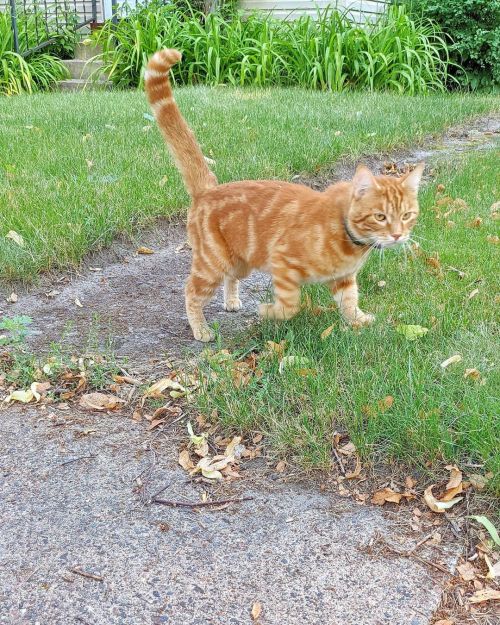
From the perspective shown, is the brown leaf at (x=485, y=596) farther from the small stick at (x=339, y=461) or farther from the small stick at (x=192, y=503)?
the small stick at (x=192, y=503)

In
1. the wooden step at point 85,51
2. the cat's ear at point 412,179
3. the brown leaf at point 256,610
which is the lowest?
the brown leaf at point 256,610

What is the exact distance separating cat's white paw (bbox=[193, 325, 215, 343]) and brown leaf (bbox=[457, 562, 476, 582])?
1.94 m

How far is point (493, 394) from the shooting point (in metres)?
2.82

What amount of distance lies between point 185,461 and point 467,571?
114 cm

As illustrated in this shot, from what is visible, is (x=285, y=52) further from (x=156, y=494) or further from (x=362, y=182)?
(x=156, y=494)

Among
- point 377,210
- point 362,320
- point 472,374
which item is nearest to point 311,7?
point 377,210

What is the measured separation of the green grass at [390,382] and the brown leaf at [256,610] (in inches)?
27.1

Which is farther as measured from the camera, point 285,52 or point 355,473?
point 285,52

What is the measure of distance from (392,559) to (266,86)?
9.62 metres

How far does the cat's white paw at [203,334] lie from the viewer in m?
3.84

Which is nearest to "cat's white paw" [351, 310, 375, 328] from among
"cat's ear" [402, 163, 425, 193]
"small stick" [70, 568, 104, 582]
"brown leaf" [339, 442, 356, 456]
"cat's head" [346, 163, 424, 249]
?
"cat's head" [346, 163, 424, 249]

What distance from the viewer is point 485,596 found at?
2150mm

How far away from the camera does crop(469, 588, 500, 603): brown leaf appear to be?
7.04 ft

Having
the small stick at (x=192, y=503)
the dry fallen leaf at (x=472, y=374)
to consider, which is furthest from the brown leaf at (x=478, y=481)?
the small stick at (x=192, y=503)
